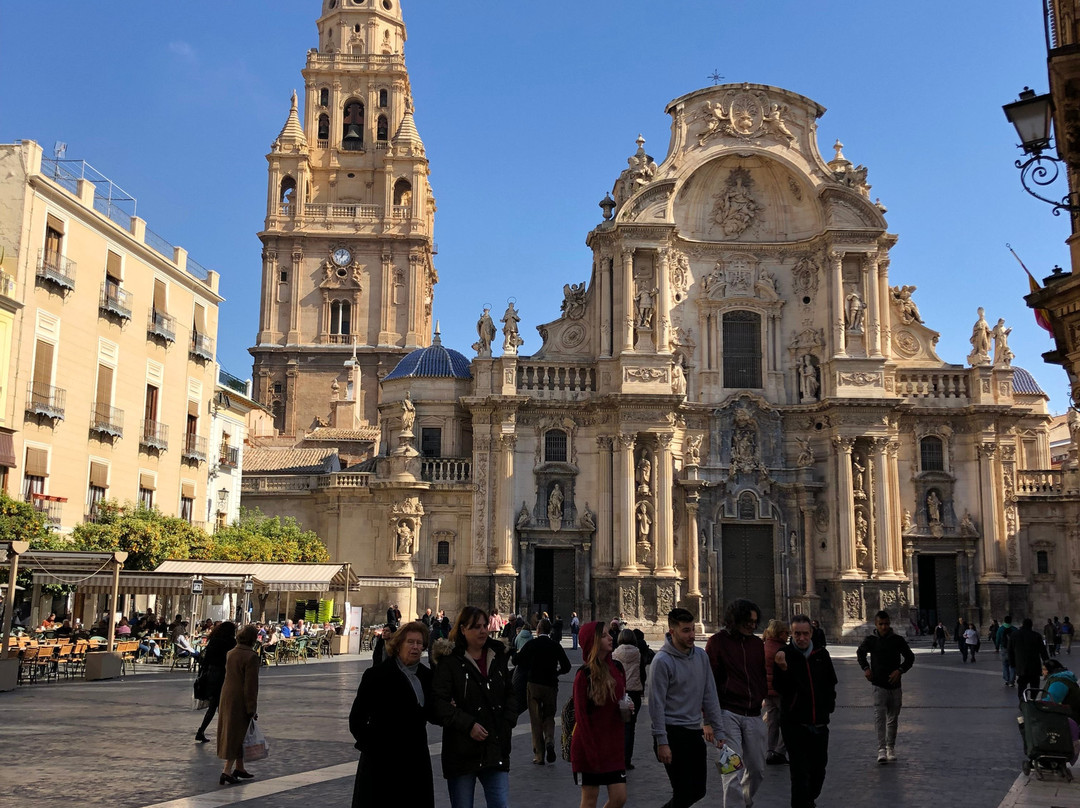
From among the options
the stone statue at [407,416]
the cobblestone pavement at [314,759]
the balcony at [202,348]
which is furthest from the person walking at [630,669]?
the stone statue at [407,416]

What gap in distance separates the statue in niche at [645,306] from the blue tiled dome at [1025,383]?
27.9 m

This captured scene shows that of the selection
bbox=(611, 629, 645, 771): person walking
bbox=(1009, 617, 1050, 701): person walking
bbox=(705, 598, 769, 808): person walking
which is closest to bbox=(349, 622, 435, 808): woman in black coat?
bbox=(705, 598, 769, 808): person walking

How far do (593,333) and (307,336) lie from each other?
99.4 ft

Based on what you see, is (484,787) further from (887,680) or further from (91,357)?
(91,357)

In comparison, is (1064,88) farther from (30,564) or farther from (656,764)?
(30,564)

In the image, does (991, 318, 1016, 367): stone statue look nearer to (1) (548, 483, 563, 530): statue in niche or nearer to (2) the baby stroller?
→ (1) (548, 483, 563, 530): statue in niche

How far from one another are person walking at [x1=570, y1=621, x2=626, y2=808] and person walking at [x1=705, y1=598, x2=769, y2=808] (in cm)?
151

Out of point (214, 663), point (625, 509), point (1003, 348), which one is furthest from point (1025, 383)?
point (214, 663)

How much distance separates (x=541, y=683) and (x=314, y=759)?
9.90ft

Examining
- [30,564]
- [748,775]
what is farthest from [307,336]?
[748,775]

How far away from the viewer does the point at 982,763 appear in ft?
44.9

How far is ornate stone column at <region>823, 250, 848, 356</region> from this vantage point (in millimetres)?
44500

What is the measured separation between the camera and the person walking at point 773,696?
1128 cm

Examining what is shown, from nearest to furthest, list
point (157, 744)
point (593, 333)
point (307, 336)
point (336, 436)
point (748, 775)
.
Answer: point (748, 775), point (157, 744), point (593, 333), point (336, 436), point (307, 336)
